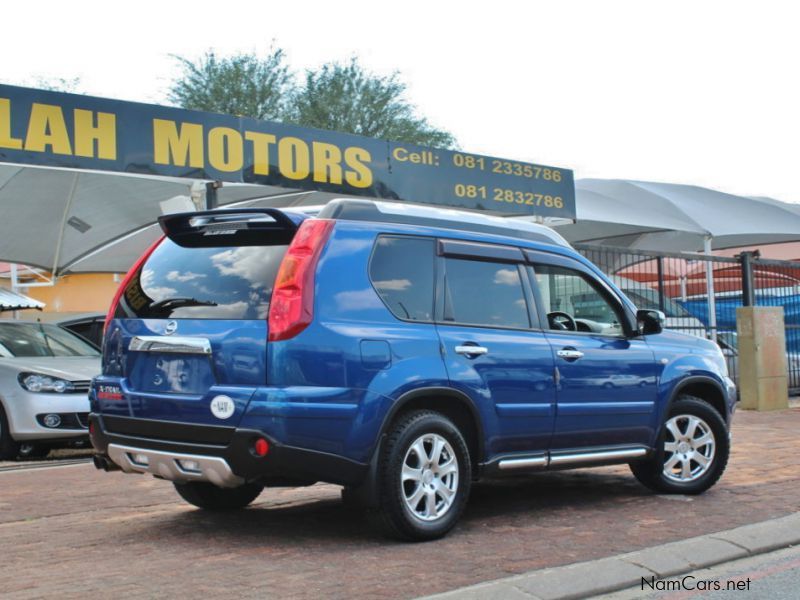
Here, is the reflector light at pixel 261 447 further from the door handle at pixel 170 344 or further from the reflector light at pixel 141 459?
the reflector light at pixel 141 459

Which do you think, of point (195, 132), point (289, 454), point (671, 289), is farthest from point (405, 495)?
point (671, 289)

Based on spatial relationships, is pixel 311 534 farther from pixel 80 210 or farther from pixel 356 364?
pixel 80 210

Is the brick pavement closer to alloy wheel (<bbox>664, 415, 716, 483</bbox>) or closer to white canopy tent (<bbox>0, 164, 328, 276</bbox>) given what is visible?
alloy wheel (<bbox>664, 415, 716, 483</bbox>)

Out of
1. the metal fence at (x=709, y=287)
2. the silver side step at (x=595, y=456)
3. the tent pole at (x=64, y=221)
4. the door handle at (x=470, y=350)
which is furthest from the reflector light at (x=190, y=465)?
the tent pole at (x=64, y=221)

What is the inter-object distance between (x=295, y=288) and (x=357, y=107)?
42.1 metres

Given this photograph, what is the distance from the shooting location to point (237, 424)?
5047mm

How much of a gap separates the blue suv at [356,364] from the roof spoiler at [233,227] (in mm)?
12

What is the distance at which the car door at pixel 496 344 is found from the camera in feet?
19.1

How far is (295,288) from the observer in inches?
203

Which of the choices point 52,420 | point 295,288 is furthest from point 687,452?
point 52,420

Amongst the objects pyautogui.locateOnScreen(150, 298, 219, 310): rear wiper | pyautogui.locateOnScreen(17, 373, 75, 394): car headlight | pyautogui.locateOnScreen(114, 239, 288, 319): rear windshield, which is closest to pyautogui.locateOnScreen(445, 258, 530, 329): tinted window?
pyautogui.locateOnScreen(114, 239, 288, 319): rear windshield

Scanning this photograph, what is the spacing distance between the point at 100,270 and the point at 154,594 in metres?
18.6

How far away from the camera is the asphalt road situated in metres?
4.71

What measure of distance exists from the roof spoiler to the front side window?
6.41ft
